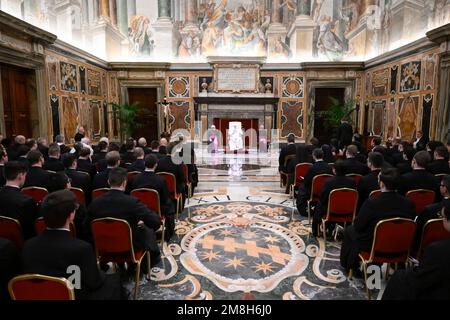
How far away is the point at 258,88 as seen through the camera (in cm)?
1431

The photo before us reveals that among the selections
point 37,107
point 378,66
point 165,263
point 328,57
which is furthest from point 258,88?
point 165,263

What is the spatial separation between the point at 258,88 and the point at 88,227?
1216cm

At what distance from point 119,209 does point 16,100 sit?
7.10 m

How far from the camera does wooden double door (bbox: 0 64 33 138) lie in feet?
25.5

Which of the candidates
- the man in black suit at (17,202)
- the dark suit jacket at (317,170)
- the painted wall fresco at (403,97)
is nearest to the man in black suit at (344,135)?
the painted wall fresco at (403,97)

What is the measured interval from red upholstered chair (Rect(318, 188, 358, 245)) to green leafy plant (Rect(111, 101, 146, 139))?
36.2 feet

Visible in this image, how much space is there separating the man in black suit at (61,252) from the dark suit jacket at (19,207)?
1.15m

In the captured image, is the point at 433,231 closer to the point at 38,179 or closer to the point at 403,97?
the point at 38,179

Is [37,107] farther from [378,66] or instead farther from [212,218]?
[378,66]

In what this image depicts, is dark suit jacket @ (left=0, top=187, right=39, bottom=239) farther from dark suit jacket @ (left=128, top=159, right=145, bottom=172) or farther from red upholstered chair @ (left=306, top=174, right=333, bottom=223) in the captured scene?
red upholstered chair @ (left=306, top=174, right=333, bottom=223)

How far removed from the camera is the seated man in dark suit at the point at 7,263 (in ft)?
6.95

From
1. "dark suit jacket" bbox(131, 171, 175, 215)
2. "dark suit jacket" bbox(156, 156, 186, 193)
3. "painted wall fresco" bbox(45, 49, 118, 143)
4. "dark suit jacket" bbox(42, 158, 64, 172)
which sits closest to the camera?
"dark suit jacket" bbox(131, 171, 175, 215)

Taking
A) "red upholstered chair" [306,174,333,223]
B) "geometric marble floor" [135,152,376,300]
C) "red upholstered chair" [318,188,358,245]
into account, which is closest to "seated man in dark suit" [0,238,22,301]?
"geometric marble floor" [135,152,376,300]

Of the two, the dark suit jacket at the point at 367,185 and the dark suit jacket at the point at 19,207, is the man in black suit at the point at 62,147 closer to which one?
the dark suit jacket at the point at 19,207
